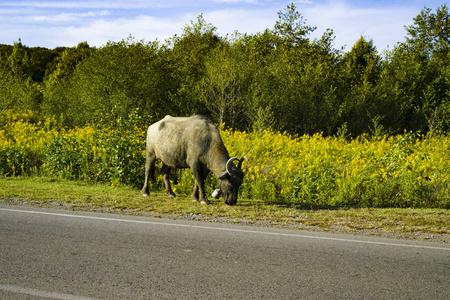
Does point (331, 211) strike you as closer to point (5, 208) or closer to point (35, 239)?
point (35, 239)

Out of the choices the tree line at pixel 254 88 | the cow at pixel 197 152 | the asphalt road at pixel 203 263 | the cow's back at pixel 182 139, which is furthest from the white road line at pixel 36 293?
the tree line at pixel 254 88

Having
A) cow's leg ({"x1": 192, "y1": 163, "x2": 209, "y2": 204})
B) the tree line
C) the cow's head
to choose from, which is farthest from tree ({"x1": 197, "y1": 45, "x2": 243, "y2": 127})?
the cow's head

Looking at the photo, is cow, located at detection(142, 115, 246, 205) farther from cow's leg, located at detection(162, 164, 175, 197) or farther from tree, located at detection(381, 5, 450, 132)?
tree, located at detection(381, 5, 450, 132)

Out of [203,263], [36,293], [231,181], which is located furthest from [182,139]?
[36,293]

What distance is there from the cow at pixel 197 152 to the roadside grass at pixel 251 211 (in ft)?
1.43

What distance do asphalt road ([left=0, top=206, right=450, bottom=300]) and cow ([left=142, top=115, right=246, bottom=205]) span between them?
2.24 m

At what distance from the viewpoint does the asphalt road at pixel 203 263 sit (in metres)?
4.36

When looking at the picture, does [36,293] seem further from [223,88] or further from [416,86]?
[416,86]

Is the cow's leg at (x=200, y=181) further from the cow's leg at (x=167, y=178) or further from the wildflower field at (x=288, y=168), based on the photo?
the wildflower field at (x=288, y=168)

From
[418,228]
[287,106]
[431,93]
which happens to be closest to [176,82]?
[287,106]

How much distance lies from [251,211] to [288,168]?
8.78 ft

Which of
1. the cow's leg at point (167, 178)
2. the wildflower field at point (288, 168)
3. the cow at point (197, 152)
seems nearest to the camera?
the cow at point (197, 152)

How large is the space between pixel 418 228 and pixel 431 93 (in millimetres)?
34348

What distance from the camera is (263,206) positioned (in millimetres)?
9852
